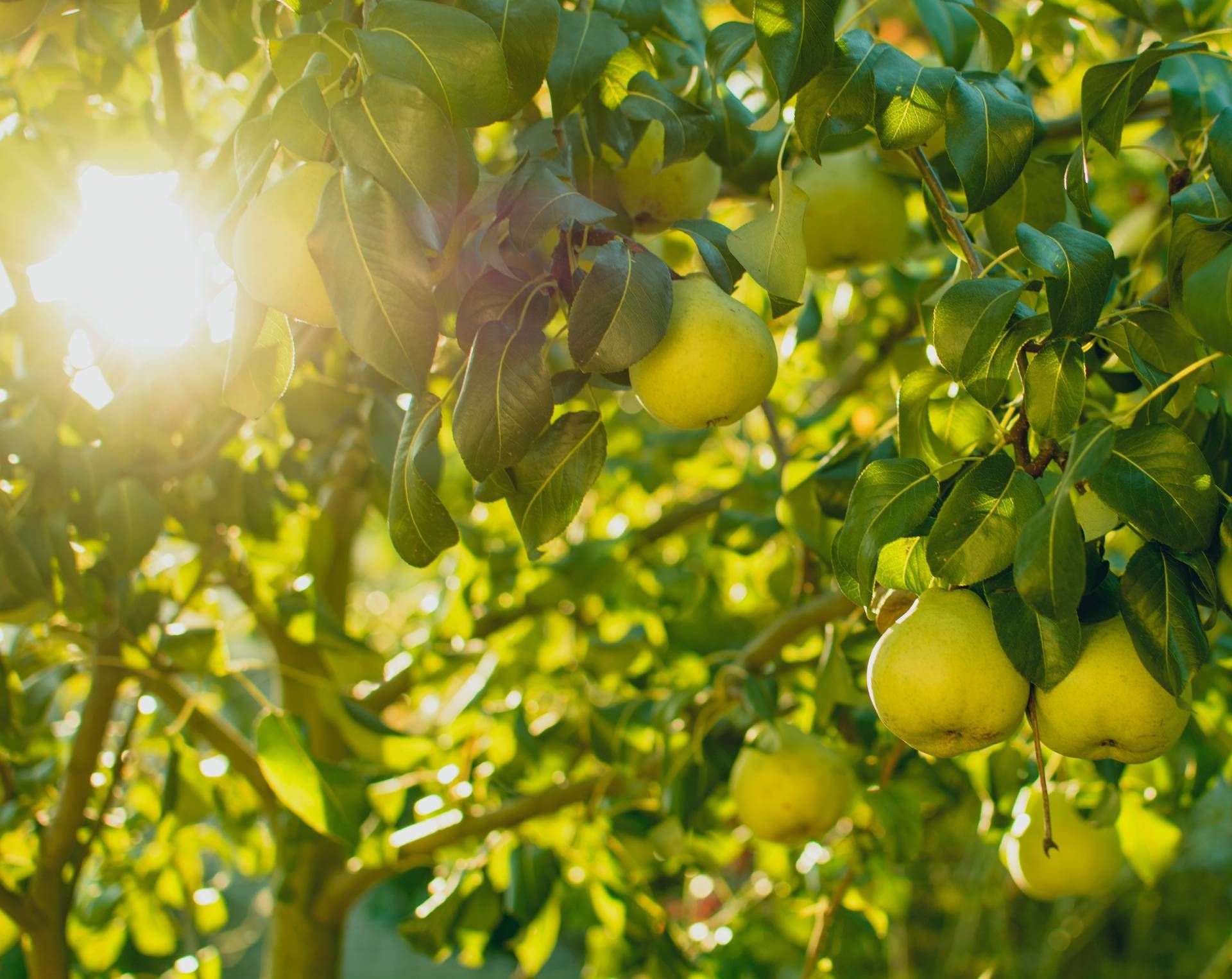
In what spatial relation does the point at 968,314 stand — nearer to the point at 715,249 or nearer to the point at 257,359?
the point at 715,249

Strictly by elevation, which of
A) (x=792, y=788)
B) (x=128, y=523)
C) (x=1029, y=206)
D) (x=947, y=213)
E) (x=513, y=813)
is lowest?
(x=513, y=813)

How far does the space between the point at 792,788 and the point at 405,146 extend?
101cm

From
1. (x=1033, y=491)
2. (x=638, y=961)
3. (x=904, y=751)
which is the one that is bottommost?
(x=638, y=961)

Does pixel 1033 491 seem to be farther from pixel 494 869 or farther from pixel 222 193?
pixel 494 869

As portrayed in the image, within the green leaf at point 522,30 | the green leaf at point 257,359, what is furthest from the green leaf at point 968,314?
the green leaf at point 257,359

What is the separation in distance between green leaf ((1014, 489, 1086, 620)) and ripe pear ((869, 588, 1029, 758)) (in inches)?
4.3

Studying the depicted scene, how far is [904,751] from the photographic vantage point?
1.54m

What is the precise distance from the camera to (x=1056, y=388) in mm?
758

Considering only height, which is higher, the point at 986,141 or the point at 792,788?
the point at 986,141

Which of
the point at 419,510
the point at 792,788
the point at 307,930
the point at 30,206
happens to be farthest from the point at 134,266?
the point at 307,930

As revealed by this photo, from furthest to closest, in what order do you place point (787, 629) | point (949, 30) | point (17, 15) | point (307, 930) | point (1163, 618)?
point (307, 930) < point (787, 629) < point (949, 30) < point (17, 15) < point (1163, 618)

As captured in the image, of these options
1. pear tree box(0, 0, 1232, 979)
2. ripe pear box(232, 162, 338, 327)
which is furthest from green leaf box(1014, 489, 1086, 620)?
ripe pear box(232, 162, 338, 327)

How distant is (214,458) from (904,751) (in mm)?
1132

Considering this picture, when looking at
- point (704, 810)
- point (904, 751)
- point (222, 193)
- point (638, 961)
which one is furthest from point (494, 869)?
point (222, 193)
